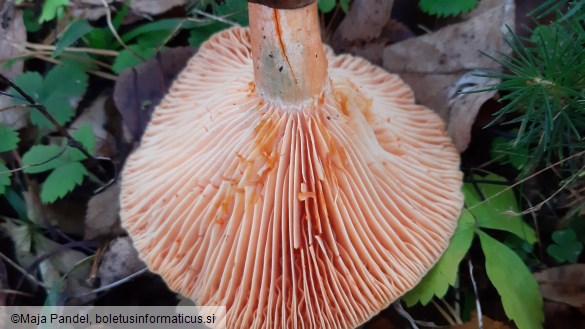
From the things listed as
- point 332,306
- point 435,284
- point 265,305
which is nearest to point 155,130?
point 265,305

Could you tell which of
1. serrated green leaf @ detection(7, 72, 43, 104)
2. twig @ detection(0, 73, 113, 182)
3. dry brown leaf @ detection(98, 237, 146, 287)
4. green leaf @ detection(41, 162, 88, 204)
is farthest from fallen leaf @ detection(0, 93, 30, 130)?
dry brown leaf @ detection(98, 237, 146, 287)

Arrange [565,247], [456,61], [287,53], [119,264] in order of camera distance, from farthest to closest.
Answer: [456,61] → [119,264] → [565,247] → [287,53]

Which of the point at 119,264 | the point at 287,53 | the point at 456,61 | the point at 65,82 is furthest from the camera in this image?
the point at 65,82

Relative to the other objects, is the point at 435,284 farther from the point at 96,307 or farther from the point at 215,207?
the point at 96,307

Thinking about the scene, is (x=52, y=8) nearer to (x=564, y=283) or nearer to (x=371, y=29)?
(x=371, y=29)

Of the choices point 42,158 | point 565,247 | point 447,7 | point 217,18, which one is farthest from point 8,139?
point 565,247

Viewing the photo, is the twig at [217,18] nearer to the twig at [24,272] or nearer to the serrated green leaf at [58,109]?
the serrated green leaf at [58,109]

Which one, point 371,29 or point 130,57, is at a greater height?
point 371,29

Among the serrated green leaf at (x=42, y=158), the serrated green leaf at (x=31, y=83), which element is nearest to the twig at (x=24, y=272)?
the serrated green leaf at (x=42, y=158)
